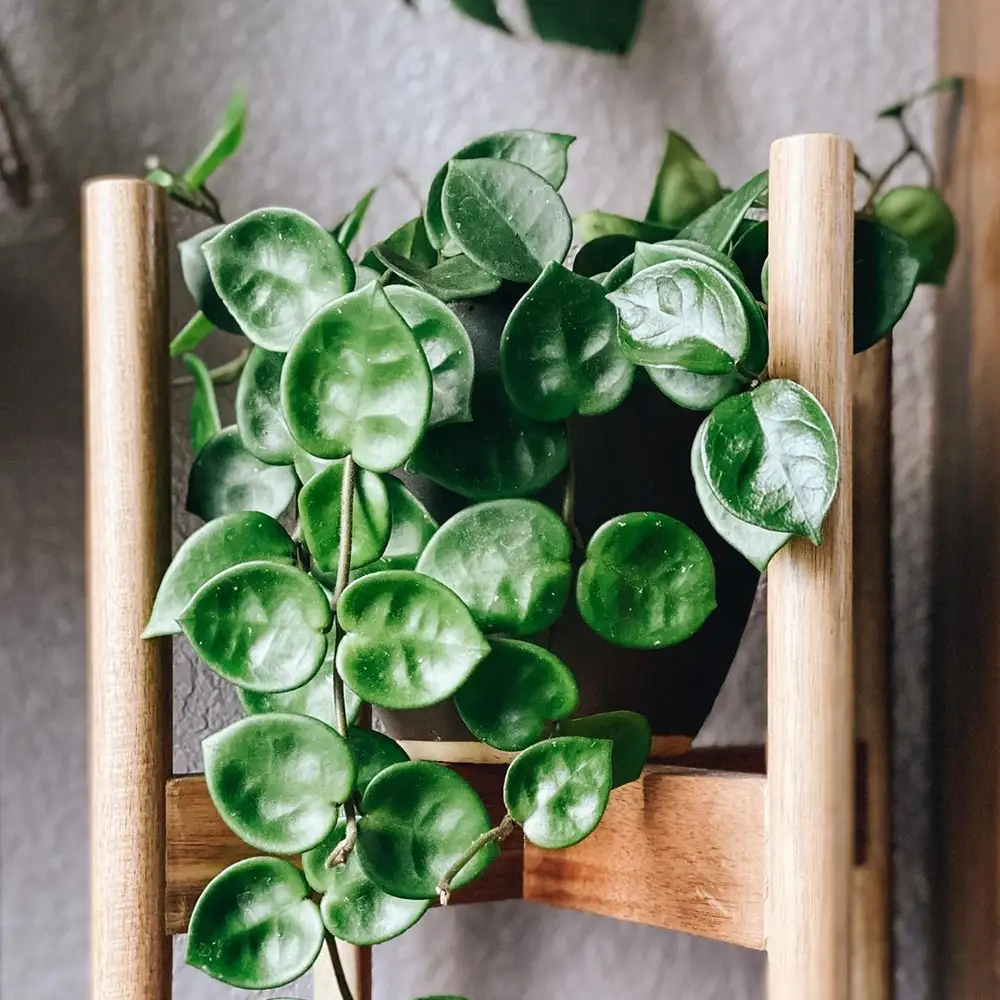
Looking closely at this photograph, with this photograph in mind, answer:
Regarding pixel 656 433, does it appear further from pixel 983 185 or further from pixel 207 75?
pixel 207 75

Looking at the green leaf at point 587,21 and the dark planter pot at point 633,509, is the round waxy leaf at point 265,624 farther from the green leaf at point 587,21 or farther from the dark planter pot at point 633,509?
the green leaf at point 587,21

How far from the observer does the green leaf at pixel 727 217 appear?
48cm

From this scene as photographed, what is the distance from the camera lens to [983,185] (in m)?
0.65

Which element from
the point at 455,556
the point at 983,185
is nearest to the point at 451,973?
the point at 455,556

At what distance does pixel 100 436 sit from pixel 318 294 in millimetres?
130

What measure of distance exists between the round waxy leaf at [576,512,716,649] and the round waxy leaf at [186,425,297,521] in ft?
0.55

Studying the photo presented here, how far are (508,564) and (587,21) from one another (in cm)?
54

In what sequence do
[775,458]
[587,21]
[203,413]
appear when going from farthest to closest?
[587,21]
[203,413]
[775,458]

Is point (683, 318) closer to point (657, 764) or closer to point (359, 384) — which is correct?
Result: point (359, 384)

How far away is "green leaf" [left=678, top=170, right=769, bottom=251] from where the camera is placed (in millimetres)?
482

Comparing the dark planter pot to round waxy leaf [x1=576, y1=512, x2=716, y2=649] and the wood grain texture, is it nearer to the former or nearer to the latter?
round waxy leaf [x1=576, y1=512, x2=716, y2=649]

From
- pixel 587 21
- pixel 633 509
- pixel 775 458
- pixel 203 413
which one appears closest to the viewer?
pixel 775 458

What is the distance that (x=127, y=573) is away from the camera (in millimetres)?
492

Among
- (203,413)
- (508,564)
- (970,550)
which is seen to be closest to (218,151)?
(203,413)
